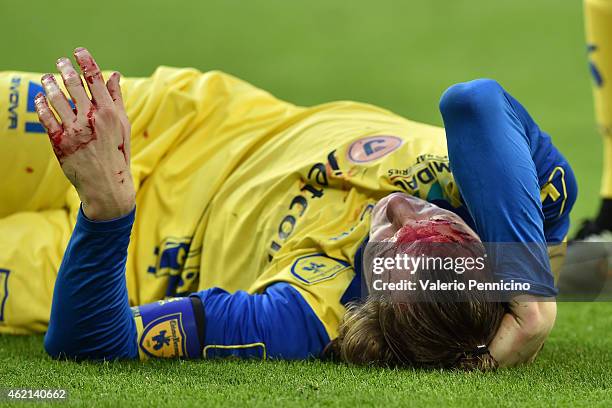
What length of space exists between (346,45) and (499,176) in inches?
119

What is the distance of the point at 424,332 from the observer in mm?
1156

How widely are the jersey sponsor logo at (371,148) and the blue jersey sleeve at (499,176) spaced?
0.20 metres

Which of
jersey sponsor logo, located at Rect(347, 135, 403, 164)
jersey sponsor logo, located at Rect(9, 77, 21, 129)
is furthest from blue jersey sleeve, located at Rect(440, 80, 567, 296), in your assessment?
jersey sponsor logo, located at Rect(9, 77, 21, 129)

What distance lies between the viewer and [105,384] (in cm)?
110

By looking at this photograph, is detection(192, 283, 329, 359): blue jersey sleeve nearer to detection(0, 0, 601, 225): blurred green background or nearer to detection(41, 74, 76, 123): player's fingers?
detection(41, 74, 76, 123): player's fingers

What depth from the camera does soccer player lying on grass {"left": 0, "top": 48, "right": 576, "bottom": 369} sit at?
1143 mm

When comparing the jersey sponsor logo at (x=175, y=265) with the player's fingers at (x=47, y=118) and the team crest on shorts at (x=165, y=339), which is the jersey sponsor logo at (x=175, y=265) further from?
the player's fingers at (x=47, y=118)

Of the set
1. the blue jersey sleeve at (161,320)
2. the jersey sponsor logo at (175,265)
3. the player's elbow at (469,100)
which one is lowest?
the jersey sponsor logo at (175,265)

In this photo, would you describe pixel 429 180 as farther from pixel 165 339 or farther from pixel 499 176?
pixel 165 339

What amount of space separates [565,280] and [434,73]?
2.07 m

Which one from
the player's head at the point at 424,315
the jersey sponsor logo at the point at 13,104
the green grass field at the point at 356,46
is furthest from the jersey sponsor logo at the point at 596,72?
the jersey sponsor logo at the point at 13,104

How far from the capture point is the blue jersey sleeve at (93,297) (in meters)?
1.15

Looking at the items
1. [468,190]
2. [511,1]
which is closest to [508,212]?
[468,190]

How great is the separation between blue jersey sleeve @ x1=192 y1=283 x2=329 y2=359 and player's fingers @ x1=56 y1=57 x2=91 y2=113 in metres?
0.32
